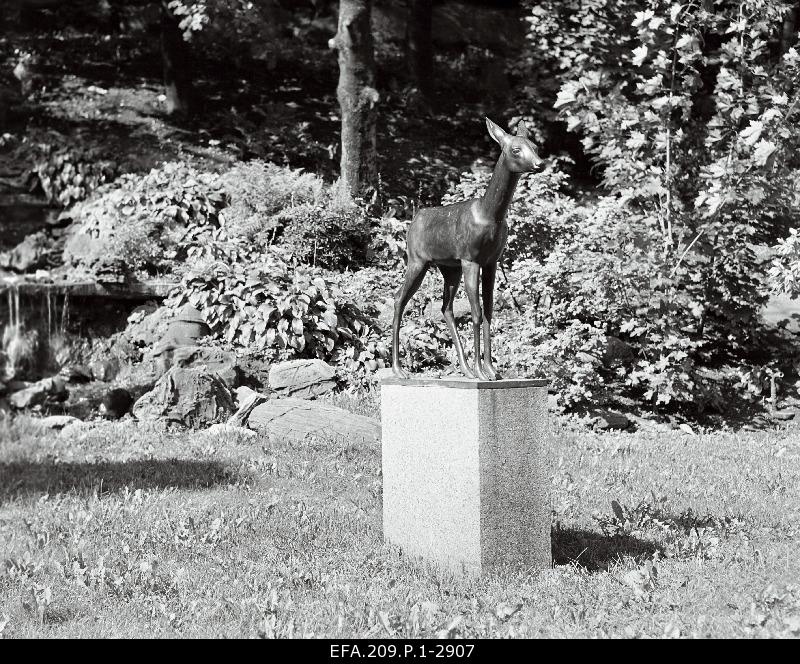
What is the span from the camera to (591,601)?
15.2 feet

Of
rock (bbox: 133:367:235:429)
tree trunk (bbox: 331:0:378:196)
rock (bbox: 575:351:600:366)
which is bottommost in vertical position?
rock (bbox: 133:367:235:429)

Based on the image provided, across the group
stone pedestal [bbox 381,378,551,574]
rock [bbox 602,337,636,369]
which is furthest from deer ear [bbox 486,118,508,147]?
rock [bbox 602,337,636,369]

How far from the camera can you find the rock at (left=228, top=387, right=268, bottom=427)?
924 cm

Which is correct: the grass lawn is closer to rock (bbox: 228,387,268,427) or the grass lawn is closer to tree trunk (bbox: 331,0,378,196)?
rock (bbox: 228,387,268,427)

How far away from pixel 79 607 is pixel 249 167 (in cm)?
1149

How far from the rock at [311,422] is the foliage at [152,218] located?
4912 millimetres

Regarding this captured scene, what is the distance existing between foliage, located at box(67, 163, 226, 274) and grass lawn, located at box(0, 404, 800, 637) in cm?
515

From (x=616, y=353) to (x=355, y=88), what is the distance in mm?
6262

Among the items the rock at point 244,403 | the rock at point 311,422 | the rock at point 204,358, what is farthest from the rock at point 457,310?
the rock at point 311,422

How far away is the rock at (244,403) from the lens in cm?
924

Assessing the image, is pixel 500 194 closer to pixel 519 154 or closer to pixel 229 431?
pixel 519 154

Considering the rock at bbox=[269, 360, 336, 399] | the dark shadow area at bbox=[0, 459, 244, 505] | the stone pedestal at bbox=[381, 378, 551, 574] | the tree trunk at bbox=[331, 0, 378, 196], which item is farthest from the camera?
the tree trunk at bbox=[331, 0, 378, 196]

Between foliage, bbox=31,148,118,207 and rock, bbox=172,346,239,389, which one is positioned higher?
foliage, bbox=31,148,118,207
